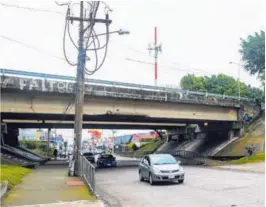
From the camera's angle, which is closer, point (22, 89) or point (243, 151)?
point (22, 89)

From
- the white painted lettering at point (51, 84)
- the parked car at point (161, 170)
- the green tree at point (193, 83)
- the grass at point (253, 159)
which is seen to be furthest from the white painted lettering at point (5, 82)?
the green tree at point (193, 83)

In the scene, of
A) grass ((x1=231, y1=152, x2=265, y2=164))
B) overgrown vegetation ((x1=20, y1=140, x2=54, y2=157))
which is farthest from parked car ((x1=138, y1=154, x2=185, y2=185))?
overgrown vegetation ((x1=20, y1=140, x2=54, y2=157))

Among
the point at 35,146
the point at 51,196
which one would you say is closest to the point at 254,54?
the point at 51,196

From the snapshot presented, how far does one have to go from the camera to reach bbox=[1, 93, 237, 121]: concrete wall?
93.8ft

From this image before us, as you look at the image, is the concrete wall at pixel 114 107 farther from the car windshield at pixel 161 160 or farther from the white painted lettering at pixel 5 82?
the car windshield at pixel 161 160

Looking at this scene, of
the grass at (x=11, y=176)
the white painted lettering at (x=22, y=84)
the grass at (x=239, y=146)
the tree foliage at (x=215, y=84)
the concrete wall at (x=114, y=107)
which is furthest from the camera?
the tree foliage at (x=215, y=84)

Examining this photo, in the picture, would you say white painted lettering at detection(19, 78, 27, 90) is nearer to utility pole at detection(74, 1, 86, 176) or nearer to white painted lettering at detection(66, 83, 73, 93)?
white painted lettering at detection(66, 83, 73, 93)

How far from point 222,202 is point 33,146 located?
8104 centimetres

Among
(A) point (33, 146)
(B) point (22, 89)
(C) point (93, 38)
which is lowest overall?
(A) point (33, 146)

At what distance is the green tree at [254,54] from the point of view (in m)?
45.7

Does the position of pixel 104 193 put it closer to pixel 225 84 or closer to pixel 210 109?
pixel 210 109

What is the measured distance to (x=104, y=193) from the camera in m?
16.2

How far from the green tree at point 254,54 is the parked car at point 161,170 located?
28.8 m

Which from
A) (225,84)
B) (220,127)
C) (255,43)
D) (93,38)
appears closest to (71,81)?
(93,38)
